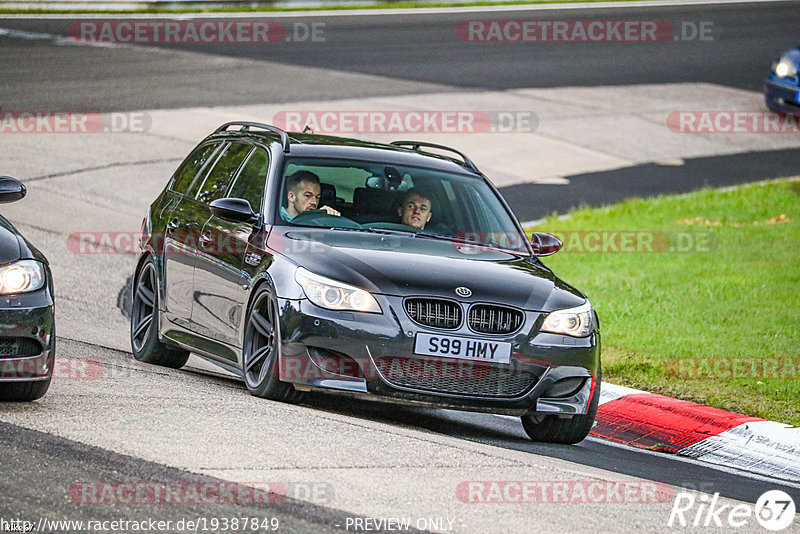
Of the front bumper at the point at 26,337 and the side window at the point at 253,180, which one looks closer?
the front bumper at the point at 26,337

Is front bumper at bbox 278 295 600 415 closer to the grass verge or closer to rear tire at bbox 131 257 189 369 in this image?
rear tire at bbox 131 257 189 369

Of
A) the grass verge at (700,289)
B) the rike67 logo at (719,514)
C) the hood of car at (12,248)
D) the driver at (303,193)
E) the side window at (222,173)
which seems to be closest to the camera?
the rike67 logo at (719,514)

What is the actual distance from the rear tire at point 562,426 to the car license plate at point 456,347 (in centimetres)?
81

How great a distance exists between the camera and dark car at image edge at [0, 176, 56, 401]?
24.2 ft

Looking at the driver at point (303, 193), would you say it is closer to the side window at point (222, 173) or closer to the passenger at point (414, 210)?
the passenger at point (414, 210)

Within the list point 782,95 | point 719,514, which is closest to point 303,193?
point 719,514

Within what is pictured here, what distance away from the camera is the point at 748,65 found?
106 ft

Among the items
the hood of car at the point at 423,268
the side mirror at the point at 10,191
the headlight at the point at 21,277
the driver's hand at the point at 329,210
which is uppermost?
the side mirror at the point at 10,191

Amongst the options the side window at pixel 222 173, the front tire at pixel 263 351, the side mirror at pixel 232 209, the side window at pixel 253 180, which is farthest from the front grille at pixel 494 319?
the side window at pixel 222 173

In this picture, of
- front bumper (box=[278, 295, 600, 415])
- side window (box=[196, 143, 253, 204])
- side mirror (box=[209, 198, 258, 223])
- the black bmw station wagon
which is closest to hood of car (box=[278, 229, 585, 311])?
the black bmw station wagon

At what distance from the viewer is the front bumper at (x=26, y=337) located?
7352 mm

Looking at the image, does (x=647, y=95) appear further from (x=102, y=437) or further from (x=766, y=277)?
(x=102, y=437)

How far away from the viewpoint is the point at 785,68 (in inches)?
977

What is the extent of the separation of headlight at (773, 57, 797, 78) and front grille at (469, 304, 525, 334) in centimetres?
1788
